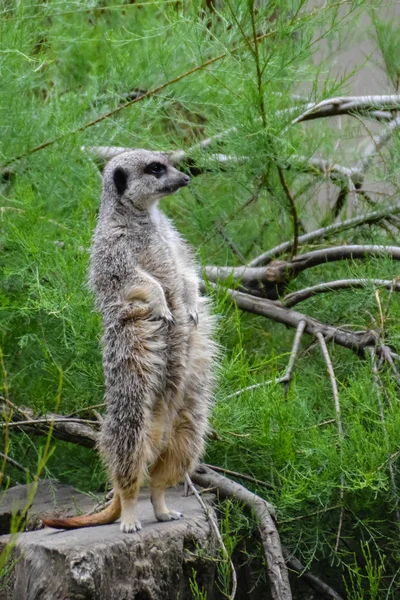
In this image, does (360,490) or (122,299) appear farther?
(360,490)

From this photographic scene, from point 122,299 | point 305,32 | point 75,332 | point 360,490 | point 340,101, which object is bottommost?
point 360,490

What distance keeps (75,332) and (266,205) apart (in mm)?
1143

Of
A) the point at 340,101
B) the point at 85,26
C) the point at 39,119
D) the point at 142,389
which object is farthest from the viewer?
the point at 85,26

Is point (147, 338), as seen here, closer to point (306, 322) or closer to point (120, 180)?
point (120, 180)

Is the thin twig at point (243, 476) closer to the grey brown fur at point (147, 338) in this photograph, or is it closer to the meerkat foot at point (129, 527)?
the grey brown fur at point (147, 338)

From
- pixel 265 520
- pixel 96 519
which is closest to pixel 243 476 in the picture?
pixel 265 520

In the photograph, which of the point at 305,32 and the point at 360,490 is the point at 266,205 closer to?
the point at 305,32

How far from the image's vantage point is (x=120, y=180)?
2.77m

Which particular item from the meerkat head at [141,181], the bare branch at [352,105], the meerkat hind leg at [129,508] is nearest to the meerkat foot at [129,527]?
the meerkat hind leg at [129,508]

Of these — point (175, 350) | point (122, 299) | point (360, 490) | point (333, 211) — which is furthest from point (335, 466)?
point (333, 211)

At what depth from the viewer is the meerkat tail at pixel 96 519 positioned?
2578 mm

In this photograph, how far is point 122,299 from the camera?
2.60m

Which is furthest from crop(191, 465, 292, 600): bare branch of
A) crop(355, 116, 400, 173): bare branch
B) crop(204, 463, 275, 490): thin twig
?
crop(355, 116, 400, 173): bare branch

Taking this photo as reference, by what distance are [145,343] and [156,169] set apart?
555 millimetres
